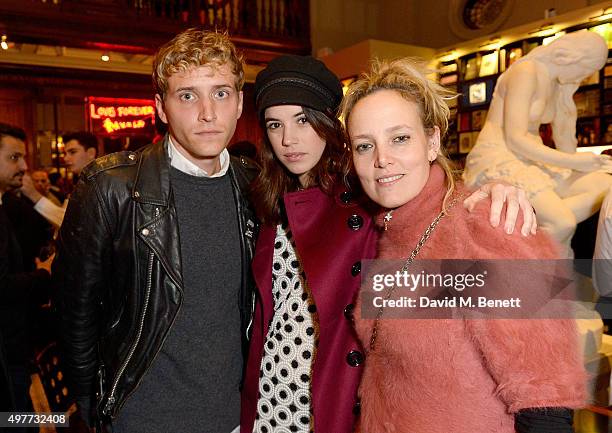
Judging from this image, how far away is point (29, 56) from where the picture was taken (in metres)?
7.76

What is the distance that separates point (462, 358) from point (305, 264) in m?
0.61

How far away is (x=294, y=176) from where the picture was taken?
1.83 metres

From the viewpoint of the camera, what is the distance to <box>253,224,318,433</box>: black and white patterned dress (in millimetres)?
1504

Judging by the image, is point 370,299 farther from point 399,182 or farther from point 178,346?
point 178,346

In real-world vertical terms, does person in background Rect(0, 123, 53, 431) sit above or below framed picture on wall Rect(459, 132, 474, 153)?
below

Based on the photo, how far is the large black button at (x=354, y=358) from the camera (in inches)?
54.4

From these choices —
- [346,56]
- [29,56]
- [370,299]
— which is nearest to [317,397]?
[370,299]

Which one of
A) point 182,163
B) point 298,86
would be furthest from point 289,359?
point 298,86

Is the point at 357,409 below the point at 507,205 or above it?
below

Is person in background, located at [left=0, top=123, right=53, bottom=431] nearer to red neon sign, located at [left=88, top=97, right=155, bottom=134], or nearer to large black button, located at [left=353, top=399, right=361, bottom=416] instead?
large black button, located at [left=353, top=399, right=361, bottom=416]

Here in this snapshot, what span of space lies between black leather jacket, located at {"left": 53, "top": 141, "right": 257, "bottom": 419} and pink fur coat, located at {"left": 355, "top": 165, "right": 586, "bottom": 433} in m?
0.70

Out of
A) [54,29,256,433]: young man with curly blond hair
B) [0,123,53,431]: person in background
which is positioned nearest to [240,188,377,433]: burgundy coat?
[54,29,256,433]: young man with curly blond hair

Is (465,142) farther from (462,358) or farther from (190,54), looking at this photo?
(462,358)

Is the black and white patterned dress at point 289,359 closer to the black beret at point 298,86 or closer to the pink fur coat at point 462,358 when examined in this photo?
the pink fur coat at point 462,358
